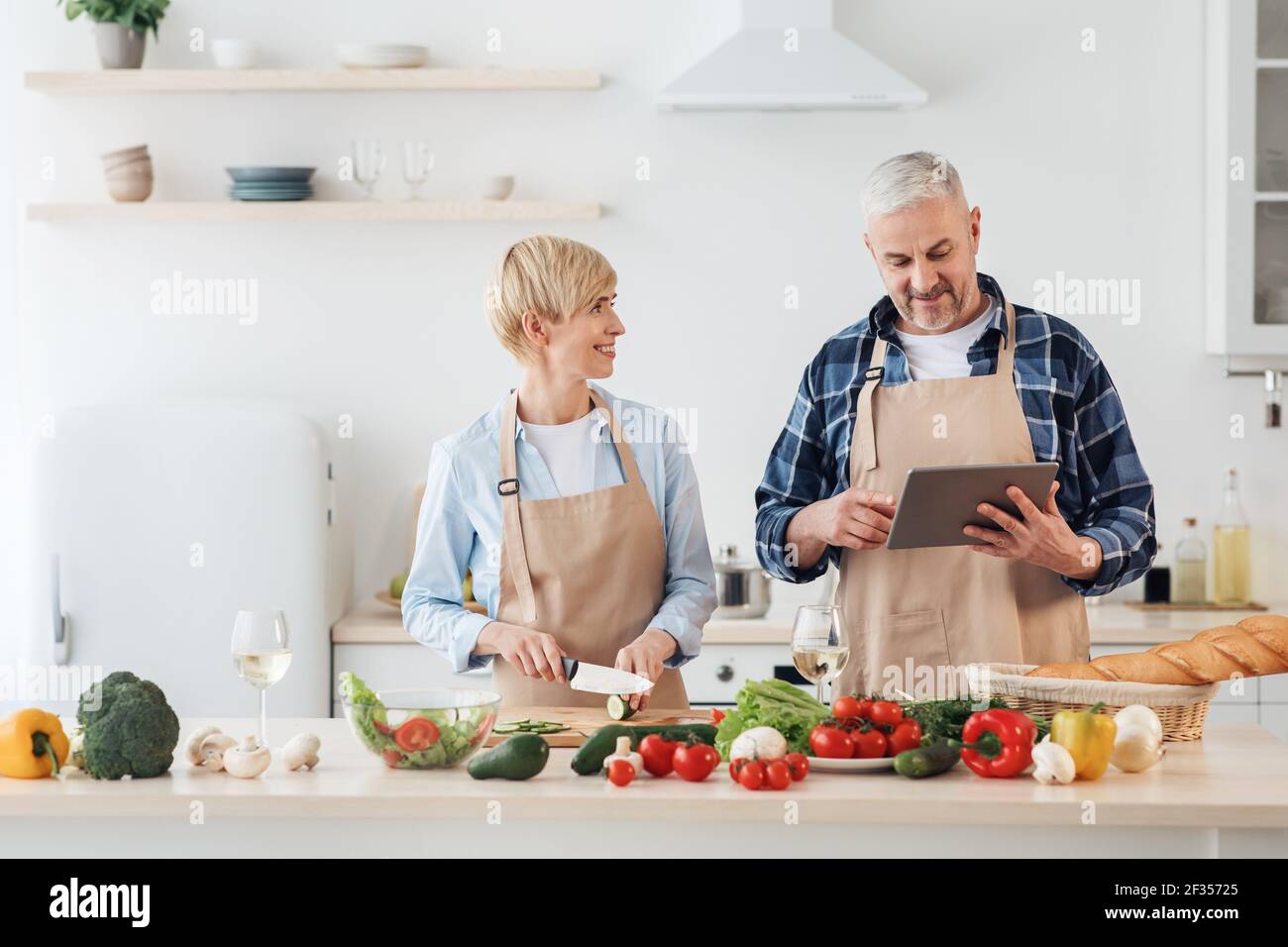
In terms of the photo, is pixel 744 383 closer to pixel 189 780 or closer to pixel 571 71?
pixel 571 71

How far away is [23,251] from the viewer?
375cm

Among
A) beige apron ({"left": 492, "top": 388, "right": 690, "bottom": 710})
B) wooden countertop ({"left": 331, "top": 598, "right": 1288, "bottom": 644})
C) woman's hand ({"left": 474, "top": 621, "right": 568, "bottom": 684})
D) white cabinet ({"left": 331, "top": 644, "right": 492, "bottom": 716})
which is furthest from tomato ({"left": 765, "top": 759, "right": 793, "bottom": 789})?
white cabinet ({"left": 331, "top": 644, "right": 492, "bottom": 716})

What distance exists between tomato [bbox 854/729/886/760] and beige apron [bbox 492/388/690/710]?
22.5 inches

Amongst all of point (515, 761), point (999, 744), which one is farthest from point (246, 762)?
point (999, 744)

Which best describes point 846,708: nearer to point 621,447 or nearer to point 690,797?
point 690,797

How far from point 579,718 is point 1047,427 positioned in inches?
34.2

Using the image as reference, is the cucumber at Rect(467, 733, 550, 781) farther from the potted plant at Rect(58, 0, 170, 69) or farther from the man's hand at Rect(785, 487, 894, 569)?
the potted plant at Rect(58, 0, 170, 69)

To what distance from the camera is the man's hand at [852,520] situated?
2.13 meters

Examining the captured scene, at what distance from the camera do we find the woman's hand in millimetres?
2031

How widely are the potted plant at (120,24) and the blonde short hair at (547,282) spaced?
→ 1.91m

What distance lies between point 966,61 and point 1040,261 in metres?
0.56

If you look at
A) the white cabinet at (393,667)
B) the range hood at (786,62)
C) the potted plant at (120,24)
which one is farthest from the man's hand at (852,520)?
the potted plant at (120,24)
